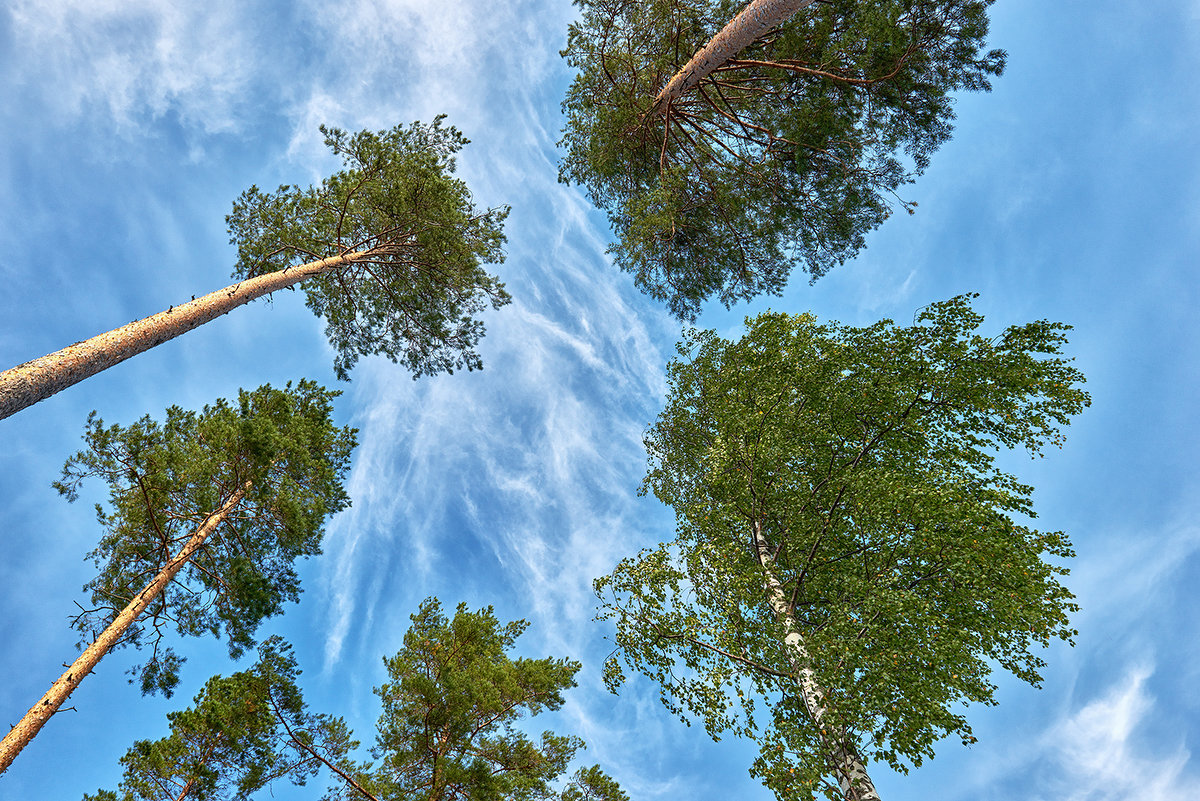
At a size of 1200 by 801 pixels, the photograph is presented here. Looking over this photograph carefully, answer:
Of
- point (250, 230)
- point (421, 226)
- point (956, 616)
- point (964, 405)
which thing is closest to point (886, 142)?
point (964, 405)

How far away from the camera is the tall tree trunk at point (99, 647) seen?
7.20 meters

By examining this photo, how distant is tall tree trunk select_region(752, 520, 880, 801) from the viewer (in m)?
5.84

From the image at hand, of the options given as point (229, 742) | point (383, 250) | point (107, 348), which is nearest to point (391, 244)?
point (383, 250)

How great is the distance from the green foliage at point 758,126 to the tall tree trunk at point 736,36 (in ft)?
4.29

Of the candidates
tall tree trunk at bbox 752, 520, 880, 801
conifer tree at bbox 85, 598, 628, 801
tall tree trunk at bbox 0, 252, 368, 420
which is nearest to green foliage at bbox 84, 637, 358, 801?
conifer tree at bbox 85, 598, 628, 801

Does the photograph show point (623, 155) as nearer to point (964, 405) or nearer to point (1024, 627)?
point (964, 405)

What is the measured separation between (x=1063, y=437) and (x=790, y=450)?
164 inches

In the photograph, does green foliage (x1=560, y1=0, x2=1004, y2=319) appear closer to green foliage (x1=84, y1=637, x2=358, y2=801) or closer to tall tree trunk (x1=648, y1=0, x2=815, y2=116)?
tall tree trunk (x1=648, y1=0, x2=815, y2=116)

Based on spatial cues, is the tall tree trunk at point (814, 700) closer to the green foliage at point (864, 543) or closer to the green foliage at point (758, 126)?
the green foliage at point (864, 543)

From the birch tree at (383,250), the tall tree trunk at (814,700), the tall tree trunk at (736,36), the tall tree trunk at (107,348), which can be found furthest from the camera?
the birch tree at (383,250)

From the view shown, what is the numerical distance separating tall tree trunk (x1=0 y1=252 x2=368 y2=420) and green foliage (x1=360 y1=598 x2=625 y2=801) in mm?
7267

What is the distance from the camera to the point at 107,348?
6.85 metres

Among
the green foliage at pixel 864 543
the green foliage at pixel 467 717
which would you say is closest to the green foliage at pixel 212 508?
the green foliage at pixel 467 717

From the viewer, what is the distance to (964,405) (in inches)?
312
